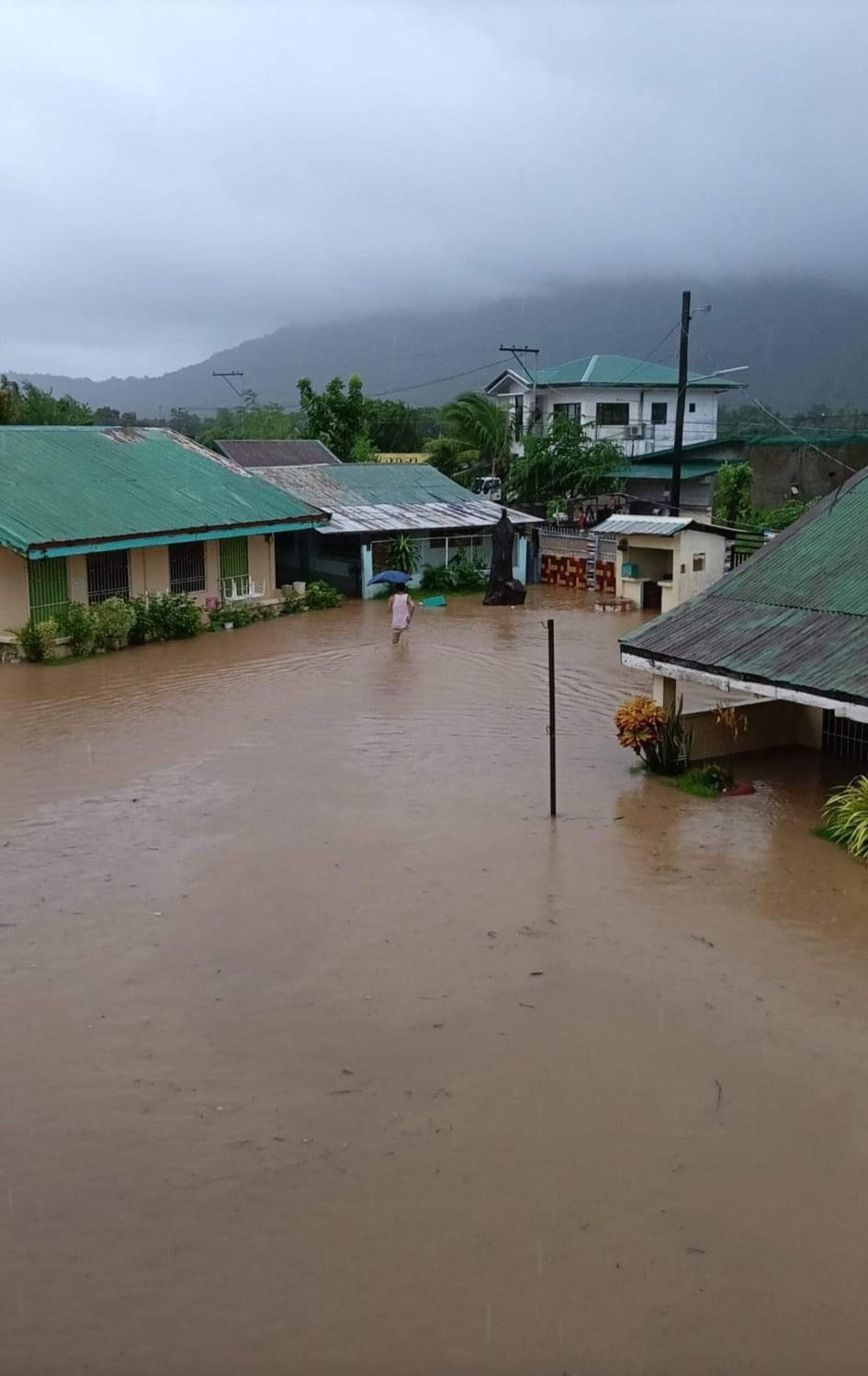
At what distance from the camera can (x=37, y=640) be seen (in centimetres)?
2302

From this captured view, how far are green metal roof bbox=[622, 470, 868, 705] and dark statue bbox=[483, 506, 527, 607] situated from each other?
14.6 m

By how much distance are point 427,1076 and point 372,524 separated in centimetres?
2396

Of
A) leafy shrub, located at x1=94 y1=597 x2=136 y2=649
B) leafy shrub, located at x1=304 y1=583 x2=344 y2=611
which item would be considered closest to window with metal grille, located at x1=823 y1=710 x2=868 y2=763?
leafy shrub, located at x1=94 y1=597 x2=136 y2=649

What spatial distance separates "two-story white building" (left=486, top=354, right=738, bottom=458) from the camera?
52.2m

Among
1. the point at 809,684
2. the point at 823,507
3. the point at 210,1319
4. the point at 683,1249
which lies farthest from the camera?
the point at 823,507

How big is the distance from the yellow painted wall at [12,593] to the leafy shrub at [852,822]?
1555 cm

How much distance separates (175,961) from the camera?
1042 cm

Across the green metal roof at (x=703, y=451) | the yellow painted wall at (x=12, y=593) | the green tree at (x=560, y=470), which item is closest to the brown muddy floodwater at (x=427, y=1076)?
the yellow painted wall at (x=12, y=593)

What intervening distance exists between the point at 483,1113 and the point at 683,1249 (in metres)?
Answer: 1.71

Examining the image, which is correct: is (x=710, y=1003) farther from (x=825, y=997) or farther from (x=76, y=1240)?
(x=76, y=1240)

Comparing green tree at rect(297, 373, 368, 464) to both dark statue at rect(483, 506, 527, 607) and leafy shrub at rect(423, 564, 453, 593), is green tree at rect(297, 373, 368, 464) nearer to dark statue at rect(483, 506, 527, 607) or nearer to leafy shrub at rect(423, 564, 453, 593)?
leafy shrub at rect(423, 564, 453, 593)

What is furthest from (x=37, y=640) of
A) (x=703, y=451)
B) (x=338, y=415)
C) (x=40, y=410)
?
(x=703, y=451)

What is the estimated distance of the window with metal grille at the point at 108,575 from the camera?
82.6ft

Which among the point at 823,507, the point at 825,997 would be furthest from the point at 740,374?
the point at 825,997
